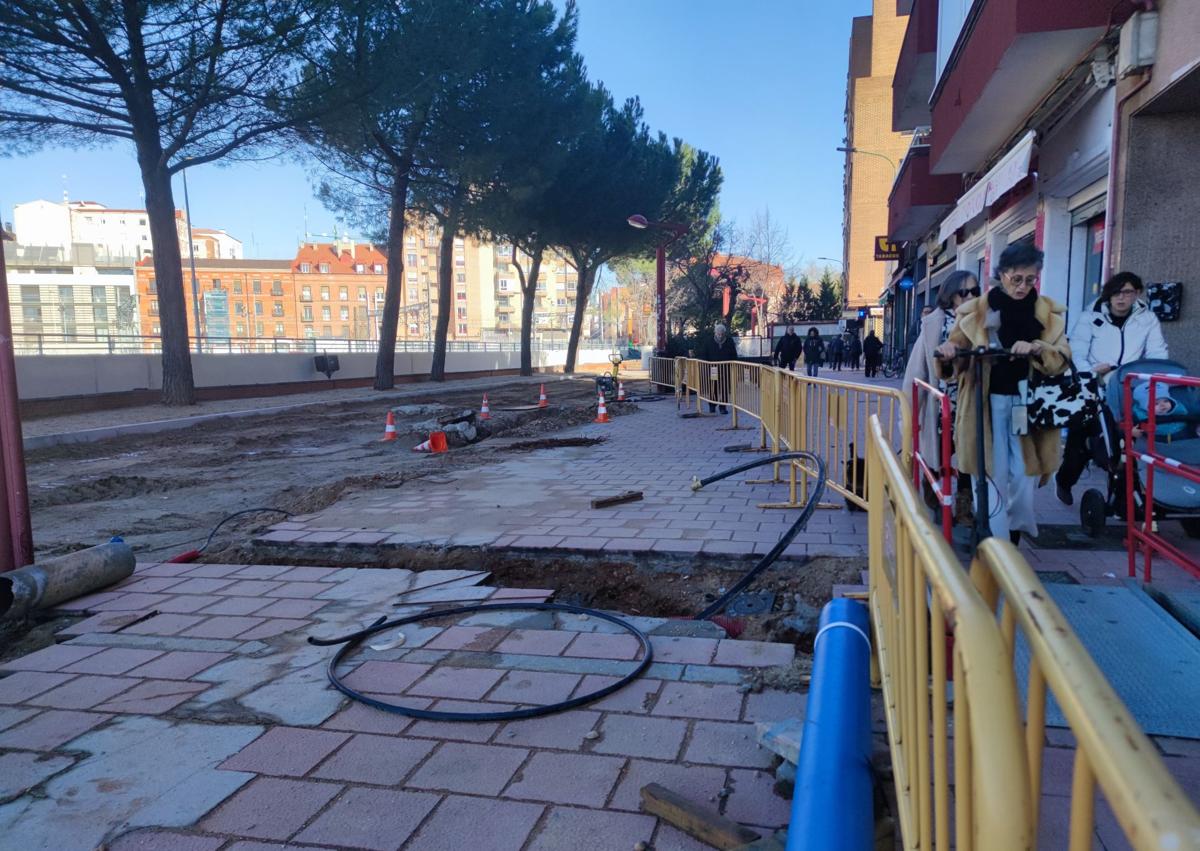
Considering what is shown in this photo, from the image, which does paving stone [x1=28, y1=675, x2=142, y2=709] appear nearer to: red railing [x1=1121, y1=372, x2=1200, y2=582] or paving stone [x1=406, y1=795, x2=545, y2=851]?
paving stone [x1=406, y1=795, x2=545, y2=851]

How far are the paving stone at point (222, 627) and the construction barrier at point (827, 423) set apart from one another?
3.12 metres

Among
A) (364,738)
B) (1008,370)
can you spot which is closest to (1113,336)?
(1008,370)

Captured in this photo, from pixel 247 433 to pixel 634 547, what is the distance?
11640 millimetres

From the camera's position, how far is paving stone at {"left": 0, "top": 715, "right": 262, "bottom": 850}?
7.13 ft

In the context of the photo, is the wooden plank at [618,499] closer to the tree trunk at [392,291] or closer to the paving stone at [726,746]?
the paving stone at [726,746]

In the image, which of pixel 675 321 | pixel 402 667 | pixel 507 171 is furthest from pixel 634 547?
pixel 675 321

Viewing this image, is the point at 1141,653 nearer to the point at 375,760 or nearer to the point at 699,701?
the point at 699,701

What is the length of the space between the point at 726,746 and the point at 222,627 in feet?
8.47

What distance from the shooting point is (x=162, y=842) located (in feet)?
6.86

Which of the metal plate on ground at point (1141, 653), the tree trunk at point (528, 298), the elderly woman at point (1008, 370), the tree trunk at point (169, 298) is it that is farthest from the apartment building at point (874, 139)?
the metal plate on ground at point (1141, 653)

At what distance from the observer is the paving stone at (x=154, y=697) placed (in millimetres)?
2900

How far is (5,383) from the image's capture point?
4.23 metres

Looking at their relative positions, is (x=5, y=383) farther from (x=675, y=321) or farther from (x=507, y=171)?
(x=675, y=321)

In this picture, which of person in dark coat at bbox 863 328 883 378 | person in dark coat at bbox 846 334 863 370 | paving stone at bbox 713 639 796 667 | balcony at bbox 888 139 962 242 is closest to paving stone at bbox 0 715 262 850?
paving stone at bbox 713 639 796 667
